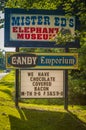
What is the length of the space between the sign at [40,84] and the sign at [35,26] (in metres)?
1.21

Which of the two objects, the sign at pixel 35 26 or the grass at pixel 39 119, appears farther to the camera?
the sign at pixel 35 26

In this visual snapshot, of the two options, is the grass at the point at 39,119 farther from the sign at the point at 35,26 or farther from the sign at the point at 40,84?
the sign at the point at 35,26

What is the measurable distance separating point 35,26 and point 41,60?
5.28 ft

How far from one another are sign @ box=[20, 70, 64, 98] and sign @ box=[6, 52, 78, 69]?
510 millimetres

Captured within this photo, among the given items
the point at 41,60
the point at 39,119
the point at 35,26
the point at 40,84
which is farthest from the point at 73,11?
the point at 39,119

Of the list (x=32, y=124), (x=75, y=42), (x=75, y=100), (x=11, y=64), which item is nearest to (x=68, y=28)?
(x=75, y=42)

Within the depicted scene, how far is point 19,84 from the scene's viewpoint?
51.0ft

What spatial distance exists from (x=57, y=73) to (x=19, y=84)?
68.4 inches

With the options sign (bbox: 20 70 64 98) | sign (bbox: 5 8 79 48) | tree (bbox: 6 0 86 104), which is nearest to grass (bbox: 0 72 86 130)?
sign (bbox: 20 70 64 98)

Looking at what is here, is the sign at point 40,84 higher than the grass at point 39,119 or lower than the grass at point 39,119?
higher

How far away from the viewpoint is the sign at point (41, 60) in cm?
1478

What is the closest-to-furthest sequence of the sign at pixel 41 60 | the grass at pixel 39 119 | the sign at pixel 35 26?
the grass at pixel 39 119 → the sign at pixel 41 60 → the sign at pixel 35 26

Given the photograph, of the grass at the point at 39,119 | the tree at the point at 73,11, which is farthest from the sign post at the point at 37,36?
the grass at the point at 39,119

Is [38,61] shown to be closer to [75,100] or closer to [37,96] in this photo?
[37,96]
